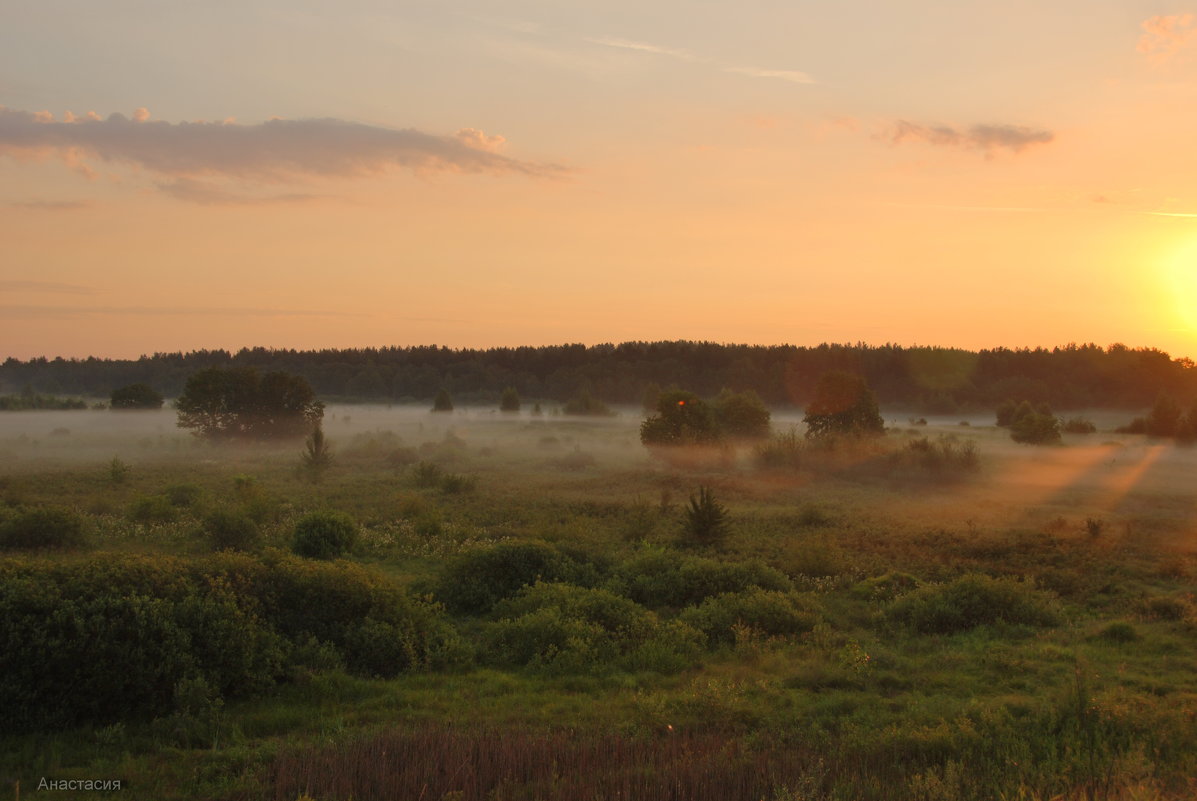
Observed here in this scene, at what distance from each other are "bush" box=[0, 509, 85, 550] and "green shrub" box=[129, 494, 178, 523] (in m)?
3.34

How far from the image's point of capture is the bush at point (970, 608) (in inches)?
505

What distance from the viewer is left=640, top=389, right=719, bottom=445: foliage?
4441 cm

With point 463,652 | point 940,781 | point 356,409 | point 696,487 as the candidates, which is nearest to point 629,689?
point 463,652

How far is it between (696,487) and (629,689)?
2334 cm

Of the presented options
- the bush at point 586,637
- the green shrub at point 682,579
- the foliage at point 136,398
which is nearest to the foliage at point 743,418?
the green shrub at point 682,579

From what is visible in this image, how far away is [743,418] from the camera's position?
52.2m

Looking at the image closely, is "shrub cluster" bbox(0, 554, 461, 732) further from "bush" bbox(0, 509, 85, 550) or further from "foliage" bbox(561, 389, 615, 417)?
"foliage" bbox(561, 389, 615, 417)

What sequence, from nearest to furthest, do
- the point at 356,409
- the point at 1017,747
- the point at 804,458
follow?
the point at 1017,747, the point at 804,458, the point at 356,409

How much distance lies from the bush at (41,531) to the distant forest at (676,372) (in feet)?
279

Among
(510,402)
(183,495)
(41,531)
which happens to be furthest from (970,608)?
(510,402)

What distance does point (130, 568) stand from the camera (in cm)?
977

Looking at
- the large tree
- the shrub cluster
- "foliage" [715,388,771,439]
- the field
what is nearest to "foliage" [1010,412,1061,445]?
"foliage" [715,388,771,439]

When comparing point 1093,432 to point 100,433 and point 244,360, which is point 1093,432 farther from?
point 244,360

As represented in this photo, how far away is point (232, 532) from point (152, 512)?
543 cm
